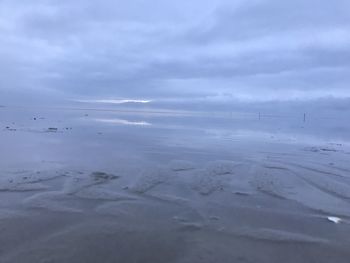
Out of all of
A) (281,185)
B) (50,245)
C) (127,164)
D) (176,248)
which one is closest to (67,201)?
(50,245)

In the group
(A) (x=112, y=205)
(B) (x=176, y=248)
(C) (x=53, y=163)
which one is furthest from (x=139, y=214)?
(C) (x=53, y=163)

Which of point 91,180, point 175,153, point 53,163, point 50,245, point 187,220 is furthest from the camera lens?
point 175,153

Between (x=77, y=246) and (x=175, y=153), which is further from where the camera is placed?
(x=175, y=153)

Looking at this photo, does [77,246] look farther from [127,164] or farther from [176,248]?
[127,164]

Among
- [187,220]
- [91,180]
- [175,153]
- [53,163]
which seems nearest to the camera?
[187,220]

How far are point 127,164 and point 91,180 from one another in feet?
13.2

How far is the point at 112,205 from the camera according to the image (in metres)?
10.1

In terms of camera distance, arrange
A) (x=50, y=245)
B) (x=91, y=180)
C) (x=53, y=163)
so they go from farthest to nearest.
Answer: (x=53, y=163), (x=91, y=180), (x=50, y=245)

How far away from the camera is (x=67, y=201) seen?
34.0 feet

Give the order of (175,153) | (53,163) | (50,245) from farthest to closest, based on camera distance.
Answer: (175,153), (53,163), (50,245)

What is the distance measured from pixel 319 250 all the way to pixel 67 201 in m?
6.93

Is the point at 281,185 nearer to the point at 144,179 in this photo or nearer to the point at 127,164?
the point at 144,179

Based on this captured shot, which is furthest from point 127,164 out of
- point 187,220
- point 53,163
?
point 187,220

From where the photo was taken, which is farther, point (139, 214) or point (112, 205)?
point (112, 205)
